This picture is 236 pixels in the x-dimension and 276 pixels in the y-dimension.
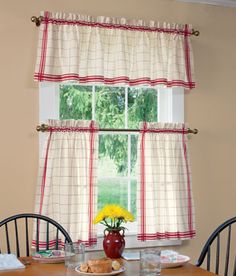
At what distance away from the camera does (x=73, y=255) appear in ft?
8.39

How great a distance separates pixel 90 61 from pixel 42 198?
0.98 metres

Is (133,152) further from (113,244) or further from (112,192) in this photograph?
(113,244)

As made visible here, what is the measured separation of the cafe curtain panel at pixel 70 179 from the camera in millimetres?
3529

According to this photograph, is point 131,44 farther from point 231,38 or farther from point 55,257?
point 55,257

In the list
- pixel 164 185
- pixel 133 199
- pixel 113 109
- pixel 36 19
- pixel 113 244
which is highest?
pixel 36 19

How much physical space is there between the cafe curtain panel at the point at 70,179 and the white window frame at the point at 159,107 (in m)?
0.12

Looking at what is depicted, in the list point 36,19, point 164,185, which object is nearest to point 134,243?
point 164,185

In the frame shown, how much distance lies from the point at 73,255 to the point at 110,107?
60.9 inches

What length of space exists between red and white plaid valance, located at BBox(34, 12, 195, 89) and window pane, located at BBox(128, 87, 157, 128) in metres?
0.20

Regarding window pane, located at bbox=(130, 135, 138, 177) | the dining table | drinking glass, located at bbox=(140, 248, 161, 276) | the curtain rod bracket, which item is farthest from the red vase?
the curtain rod bracket

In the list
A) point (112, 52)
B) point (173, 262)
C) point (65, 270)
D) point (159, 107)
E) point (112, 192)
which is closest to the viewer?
point (65, 270)

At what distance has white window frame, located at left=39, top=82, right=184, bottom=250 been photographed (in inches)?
142

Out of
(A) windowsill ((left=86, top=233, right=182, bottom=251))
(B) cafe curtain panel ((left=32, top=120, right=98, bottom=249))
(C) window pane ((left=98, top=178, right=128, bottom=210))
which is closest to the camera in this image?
(B) cafe curtain panel ((left=32, top=120, right=98, bottom=249))

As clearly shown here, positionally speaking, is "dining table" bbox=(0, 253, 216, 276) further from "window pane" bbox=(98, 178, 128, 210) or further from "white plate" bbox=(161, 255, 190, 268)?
"window pane" bbox=(98, 178, 128, 210)
